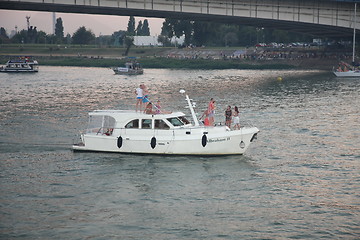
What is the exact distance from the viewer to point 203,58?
16300cm

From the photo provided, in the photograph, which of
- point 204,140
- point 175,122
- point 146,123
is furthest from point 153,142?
point 204,140

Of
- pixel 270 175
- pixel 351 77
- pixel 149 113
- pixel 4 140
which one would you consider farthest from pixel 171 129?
pixel 351 77

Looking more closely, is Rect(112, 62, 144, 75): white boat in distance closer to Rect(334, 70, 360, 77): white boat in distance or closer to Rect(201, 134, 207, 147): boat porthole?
Rect(334, 70, 360, 77): white boat in distance

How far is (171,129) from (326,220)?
11.9 metres

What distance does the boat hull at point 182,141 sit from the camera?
31797 millimetres

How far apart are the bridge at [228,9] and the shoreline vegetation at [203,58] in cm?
4160

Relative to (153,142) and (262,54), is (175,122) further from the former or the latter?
(262,54)

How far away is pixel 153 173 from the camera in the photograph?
2955 centimetres

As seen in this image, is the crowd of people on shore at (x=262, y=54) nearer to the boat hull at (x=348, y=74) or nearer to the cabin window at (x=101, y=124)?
the boat hull at (x=348, y=74)

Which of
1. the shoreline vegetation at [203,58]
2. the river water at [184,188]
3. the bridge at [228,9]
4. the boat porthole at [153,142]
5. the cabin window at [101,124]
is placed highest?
the bridge at [228,9]

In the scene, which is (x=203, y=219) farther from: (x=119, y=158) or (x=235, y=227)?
(x=119, y=158)

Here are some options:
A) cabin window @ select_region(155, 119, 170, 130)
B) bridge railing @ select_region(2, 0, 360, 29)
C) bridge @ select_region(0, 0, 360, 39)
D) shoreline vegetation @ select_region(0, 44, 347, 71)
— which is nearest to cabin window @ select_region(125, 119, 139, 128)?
cabin window @ select_region(155, 119, 170, 130)

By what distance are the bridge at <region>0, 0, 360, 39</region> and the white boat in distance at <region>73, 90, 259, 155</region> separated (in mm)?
39088

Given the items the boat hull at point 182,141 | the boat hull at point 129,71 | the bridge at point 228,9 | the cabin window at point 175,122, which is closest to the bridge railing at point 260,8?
the bridge at point 228,9
